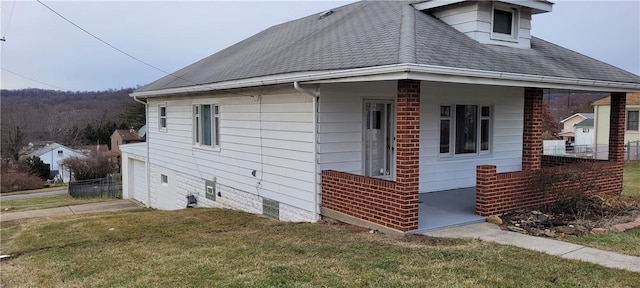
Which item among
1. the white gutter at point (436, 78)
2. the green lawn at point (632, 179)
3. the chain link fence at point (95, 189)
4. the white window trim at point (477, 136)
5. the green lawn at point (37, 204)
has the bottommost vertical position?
the chain link fence at point (95, 189)

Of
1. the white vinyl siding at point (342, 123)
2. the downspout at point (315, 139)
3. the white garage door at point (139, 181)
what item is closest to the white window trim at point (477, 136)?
the white vinyl siding at point (342, 123)

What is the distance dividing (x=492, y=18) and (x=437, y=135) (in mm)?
2740

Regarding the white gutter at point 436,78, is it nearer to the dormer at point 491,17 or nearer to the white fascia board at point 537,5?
the dormer at point 491,17

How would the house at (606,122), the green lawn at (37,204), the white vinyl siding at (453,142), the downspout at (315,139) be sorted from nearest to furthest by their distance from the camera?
the downspout at (315,139), the white vinyl siding at (453,142), the green lawn at (37,204), the house at (606,122)

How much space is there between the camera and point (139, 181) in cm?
2055

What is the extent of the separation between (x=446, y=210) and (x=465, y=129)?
3.05m

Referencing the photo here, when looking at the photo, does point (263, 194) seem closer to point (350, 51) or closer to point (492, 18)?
point (350, 51)

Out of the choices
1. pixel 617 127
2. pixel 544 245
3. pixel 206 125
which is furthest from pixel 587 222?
pixel 206 125

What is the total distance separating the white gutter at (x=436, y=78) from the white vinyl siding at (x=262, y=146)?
511 mm

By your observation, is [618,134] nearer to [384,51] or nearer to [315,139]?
[384,51]

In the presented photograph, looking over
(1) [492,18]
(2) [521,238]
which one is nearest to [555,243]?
(2) [521,238]

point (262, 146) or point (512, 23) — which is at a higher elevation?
point (512, 23)

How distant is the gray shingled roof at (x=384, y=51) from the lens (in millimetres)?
7699

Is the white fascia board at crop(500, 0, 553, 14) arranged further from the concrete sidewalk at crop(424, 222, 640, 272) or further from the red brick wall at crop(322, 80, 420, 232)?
the concrete sidewalk at crop(424, 222, 640, 272)
